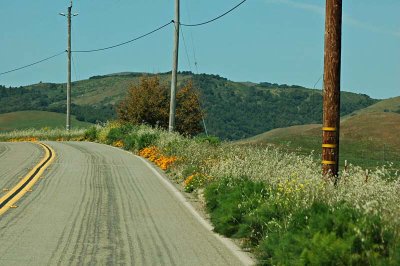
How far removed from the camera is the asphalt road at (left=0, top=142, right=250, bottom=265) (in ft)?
29.5

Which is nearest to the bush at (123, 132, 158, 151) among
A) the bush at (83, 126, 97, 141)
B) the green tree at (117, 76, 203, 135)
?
the bush at (83, 126, 97, 141)

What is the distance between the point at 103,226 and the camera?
1126cm

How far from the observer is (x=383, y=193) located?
8.60m

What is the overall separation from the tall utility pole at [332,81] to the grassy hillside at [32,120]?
98474 mm

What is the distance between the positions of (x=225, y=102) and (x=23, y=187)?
127253 millimetres

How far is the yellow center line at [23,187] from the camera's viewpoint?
527 inches

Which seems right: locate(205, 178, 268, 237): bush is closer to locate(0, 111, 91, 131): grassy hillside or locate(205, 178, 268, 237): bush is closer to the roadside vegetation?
the roadside vegetation

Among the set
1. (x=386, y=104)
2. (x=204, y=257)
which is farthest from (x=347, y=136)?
(x=386, y=104)

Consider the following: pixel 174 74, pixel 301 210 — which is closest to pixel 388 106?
pixel 174 74

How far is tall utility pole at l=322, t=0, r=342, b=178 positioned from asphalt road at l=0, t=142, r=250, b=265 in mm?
2851

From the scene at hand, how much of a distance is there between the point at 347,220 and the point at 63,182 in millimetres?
11316

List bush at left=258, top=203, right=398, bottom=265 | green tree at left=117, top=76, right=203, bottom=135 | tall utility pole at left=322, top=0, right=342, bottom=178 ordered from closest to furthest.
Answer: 1. bush at left=258, top=203, right=398, bottom=265
2. tall utility pole at left=322, top=0, right=342, bottom=178
3. green tree at left=117, top=76, right=203, bottom=135

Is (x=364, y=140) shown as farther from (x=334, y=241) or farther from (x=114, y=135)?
(x=334, y=241)

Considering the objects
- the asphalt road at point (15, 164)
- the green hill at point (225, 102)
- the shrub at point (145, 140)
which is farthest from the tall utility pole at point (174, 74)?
the green hill at point (225, 102)
